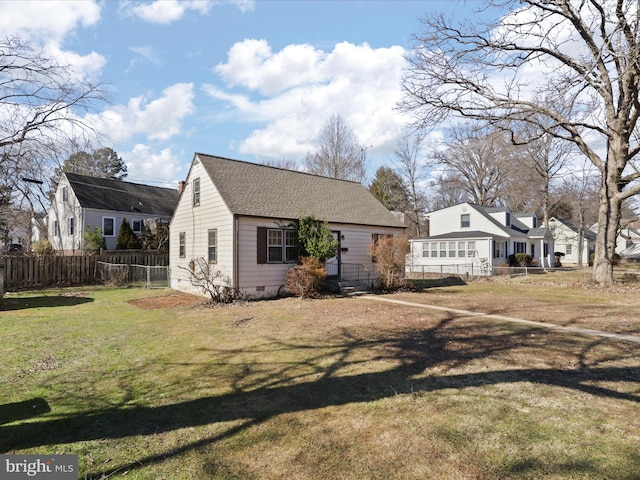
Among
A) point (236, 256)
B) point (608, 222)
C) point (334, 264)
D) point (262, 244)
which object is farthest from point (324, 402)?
point (608, 222)

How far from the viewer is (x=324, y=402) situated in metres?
4.44

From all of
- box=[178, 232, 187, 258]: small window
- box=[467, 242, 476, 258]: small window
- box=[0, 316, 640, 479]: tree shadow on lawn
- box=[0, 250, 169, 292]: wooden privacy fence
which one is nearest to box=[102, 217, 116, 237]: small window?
box=[0, 250, 169, 292]: wooden privacy fence

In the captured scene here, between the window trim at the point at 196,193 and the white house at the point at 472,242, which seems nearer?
the window trim at the point at 196,193

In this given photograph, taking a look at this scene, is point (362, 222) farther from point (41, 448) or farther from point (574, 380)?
point (41, 448)

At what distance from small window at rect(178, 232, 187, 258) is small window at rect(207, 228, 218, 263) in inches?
106

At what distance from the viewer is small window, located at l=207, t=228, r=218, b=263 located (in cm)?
1459

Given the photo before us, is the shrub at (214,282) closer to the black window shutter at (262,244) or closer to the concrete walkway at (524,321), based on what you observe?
the black window shutter at (262,244)

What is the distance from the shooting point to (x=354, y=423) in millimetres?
3924

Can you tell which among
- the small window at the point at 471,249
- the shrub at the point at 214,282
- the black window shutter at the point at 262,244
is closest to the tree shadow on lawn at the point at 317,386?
the shrub at the point at 214,282

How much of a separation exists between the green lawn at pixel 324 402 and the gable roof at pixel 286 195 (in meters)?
7.11

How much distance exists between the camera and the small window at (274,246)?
14570mm

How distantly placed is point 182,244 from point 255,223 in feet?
17.8

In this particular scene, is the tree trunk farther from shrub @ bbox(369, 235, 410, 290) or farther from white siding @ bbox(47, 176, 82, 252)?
white siding @ bbox(47, 176, 82, 252)

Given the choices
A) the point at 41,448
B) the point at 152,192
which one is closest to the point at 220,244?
the point at 41,448
